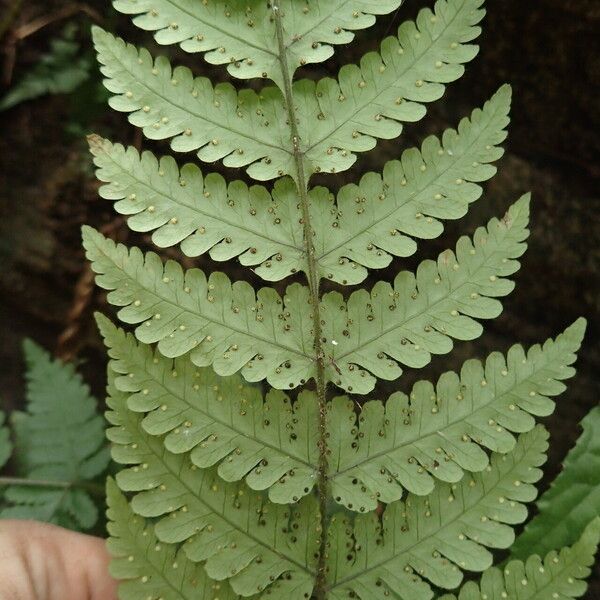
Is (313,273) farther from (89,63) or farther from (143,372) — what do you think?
(89,63)

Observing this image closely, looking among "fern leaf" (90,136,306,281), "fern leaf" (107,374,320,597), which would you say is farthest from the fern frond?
"fern leaf" (90,136,306,281)

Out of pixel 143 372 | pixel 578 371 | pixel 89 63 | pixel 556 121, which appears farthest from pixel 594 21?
pixel 89 63

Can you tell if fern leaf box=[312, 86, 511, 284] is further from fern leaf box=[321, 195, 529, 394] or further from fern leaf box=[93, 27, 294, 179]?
fern leaf box=[93, 27, 294, 179]

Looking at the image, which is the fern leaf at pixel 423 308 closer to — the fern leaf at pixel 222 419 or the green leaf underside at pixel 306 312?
the green leaf underside at pixel 306 312

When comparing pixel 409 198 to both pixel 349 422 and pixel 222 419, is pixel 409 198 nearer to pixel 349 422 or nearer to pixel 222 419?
pixel 349 422

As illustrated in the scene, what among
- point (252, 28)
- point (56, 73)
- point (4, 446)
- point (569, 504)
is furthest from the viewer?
point (56, 73)

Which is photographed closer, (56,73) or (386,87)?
(386,87)

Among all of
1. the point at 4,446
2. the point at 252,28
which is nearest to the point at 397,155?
the point at 252,28
